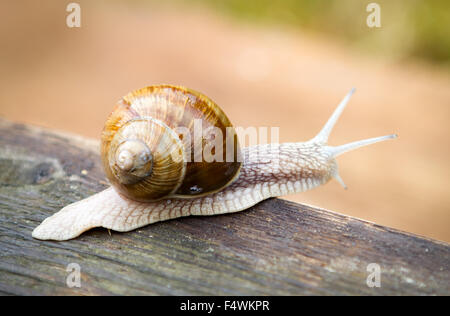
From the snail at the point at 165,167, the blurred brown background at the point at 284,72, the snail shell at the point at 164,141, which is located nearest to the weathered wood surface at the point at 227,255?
the snail at the point at 165,167

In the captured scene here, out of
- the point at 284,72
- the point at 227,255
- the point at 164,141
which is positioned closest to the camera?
the point at 227,255

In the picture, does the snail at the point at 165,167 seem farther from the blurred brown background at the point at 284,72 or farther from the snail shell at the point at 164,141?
the blurred brown background at the point at 284,72

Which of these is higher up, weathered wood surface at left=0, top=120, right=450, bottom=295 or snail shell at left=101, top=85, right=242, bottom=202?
snail shell at left=101, top=85, right=242, bottom=202

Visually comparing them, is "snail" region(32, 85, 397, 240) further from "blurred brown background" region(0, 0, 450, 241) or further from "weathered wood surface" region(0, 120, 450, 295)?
"blurred brown background" region(0, 0, 450, 241)

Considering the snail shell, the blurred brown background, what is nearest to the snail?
the snail shell

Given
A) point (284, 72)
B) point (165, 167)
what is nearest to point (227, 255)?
point (165, 167)

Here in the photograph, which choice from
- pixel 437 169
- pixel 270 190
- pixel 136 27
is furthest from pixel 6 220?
pixel 136 27

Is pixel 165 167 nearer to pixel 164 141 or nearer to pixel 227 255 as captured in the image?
pixel 164 141
